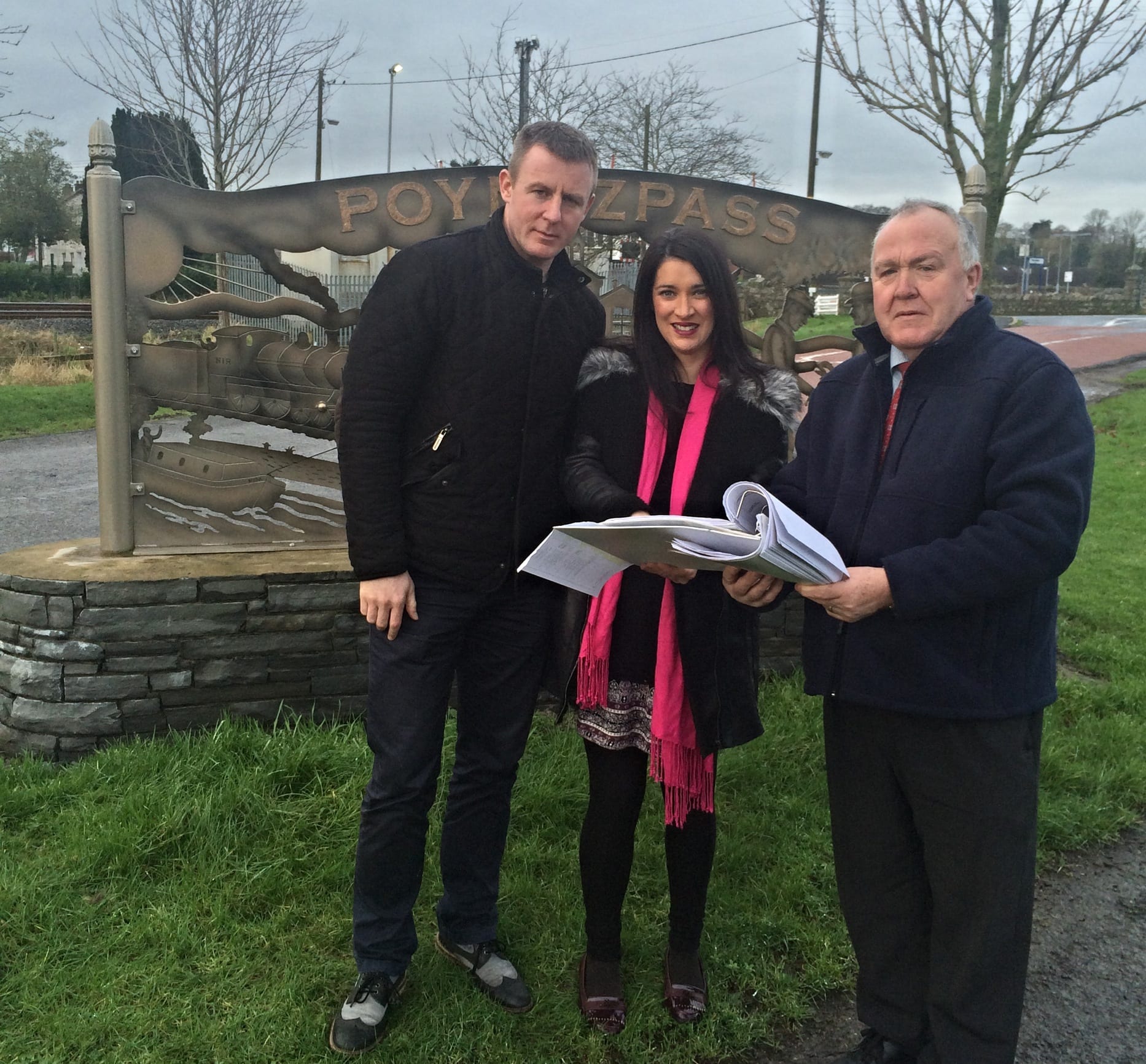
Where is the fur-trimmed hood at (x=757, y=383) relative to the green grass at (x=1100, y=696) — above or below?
above

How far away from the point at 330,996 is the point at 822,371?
140 inches

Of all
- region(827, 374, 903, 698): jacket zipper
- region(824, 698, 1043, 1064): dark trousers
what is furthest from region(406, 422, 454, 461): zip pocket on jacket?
region(824, 698, 1043, 1064): dark trousers

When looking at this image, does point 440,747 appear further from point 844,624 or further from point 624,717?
point 844,624

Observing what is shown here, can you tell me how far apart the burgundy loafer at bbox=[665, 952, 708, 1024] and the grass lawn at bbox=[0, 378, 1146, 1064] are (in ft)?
0.16

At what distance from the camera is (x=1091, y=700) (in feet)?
15.8

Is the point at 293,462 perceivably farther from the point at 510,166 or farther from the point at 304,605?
the point at 510,166

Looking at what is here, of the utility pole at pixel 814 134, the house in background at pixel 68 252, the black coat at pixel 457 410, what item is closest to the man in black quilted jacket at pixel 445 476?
the black coat at pixel 457 410

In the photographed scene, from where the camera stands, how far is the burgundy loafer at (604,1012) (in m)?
2.62

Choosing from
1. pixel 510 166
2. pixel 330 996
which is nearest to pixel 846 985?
pixel 330 996

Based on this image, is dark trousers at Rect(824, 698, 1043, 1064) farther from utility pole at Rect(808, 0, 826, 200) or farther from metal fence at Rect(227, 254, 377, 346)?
utility pole at Rect(808, 0, 826, 200)

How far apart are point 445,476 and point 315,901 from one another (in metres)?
1.42

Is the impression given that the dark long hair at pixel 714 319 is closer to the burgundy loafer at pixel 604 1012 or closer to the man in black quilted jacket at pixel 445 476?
the man in black quilted jacket at pixel 445 476

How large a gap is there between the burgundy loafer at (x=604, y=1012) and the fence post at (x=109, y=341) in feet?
8.80

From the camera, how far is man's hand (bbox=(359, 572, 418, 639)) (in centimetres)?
252
